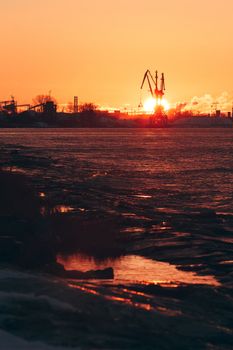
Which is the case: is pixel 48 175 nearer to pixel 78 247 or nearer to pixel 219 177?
pixel 219 177

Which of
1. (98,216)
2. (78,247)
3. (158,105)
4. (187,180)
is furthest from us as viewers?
(158,105)

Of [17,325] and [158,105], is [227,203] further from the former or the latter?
[158,105]

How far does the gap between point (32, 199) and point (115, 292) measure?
33.2 ft

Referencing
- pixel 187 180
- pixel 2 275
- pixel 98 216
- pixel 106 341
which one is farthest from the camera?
pixel 187 180

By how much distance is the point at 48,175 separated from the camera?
99.0 ft

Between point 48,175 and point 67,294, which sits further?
point 48,175

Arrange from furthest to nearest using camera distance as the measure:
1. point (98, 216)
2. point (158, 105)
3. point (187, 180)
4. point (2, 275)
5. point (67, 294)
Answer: point (158, 105) < point (187, 180) < point (98, 216) < point (2, 275) < point (67, 294)

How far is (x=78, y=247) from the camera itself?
1171cm

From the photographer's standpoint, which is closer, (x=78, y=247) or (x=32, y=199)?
(x=78, y=247)

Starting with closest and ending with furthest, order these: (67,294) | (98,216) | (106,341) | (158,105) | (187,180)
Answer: (106,341), (67,294), (98,216), (187,180), (158,105)

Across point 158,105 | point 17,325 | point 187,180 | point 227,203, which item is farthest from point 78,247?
point 158,105

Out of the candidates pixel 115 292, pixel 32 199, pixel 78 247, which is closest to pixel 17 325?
pixel 115 292

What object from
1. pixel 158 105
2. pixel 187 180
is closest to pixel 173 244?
pixel 187 180

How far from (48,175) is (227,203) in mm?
12025
